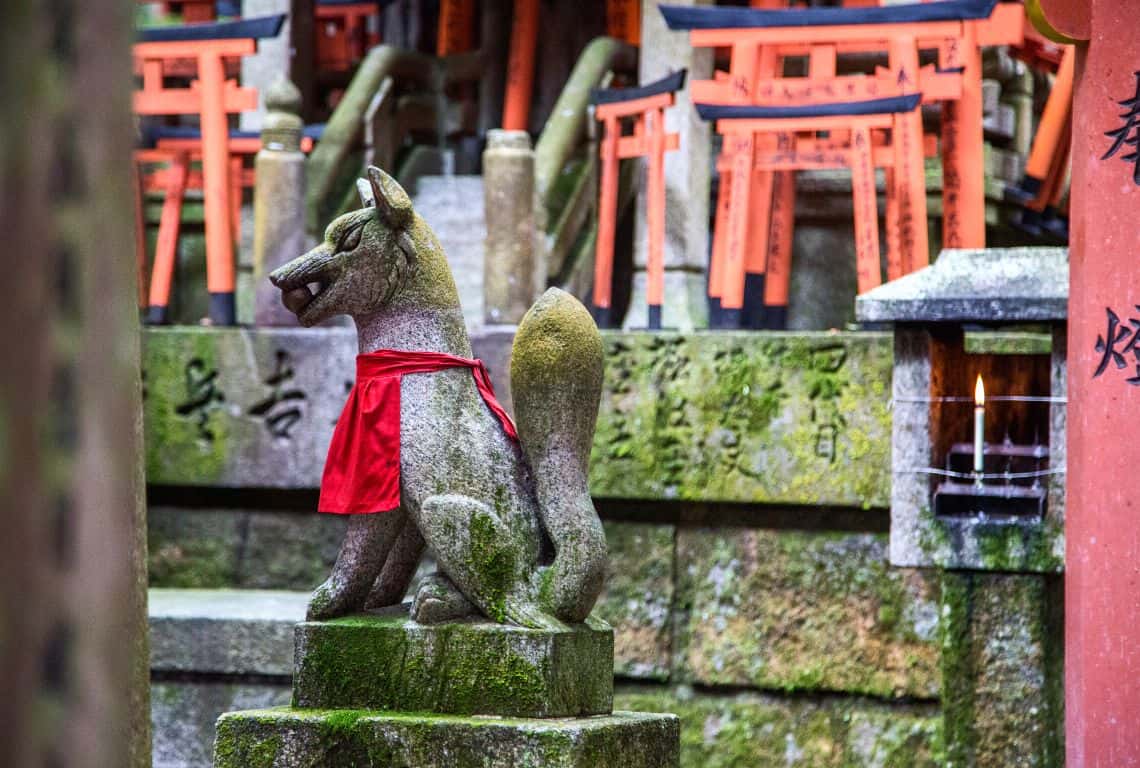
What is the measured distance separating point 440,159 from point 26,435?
12436mm

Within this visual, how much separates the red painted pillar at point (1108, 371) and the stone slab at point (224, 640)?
400cm

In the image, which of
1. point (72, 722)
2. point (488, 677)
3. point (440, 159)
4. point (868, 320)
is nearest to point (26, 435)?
point (72, 722)

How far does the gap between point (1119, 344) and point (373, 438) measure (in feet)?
7.93

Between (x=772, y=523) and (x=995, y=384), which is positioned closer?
(x=995, y=384)

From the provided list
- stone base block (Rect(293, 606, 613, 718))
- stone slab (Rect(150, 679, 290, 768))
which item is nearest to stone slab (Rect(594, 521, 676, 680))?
stone slab (Rect(150, 679, 290, 768))

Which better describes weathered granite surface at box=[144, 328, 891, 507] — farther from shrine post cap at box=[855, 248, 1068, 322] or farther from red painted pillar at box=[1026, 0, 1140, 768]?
red painted pillar at box=[1026, 0, 1140, 768]

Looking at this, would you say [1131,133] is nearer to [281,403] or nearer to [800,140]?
[800,140]

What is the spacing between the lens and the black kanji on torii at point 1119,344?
6051 mm

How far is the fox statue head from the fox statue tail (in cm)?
33

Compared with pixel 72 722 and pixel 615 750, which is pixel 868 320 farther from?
pixel 72 722

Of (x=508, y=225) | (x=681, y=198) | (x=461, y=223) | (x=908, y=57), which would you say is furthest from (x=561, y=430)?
(x=461, y=223)

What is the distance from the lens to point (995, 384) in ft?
27.0

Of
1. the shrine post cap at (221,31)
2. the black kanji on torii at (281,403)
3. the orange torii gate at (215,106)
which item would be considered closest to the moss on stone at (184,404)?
the black kanji on torii at (281,403)

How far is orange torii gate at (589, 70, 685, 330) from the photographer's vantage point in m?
9.84
